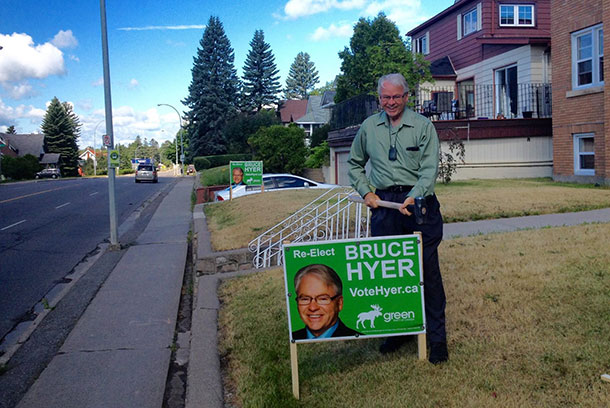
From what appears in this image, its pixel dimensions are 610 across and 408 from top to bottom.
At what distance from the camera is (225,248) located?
9406mm

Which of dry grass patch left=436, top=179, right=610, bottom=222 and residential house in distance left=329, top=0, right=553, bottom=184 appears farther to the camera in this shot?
residential house in distance left=329, top=0, right=553, bottom=184

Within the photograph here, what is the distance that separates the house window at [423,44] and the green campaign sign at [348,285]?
2729 cm

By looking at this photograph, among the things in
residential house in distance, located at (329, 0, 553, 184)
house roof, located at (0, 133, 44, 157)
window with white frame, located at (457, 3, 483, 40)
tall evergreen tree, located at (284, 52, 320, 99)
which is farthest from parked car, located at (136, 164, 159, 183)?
tall evergreen tree, located at (284, 52, 320, 99)

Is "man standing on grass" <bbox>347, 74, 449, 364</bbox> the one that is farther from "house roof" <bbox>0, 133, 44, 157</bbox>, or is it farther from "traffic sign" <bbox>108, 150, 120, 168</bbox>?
"house roof" <bbox>0, 133, 44, 157</bbox>

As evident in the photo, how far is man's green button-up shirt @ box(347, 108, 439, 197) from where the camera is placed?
4055 mm

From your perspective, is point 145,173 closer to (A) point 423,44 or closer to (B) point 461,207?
(A) point 423,44

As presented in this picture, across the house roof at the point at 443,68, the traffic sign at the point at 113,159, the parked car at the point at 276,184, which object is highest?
the house roof at the point at 443,68

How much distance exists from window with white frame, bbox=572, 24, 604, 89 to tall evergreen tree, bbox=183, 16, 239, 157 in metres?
43.5

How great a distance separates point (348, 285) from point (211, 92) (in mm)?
55098

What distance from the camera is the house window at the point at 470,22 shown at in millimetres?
25234

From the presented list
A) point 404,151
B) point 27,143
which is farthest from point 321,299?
point 27,143

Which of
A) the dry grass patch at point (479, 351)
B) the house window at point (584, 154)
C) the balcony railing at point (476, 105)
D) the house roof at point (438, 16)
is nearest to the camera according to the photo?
the dry grass patch at point (479, 351)

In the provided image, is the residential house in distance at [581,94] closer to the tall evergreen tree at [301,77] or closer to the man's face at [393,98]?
the man's face at [393,98]

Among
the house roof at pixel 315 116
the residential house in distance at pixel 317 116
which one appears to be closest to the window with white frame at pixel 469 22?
the house roof at pixel 315 116
